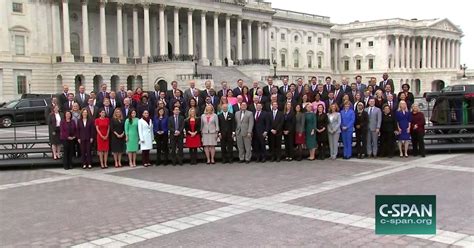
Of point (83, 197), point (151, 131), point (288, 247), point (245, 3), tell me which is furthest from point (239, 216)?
point (245, 3)

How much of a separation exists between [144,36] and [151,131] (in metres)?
48.5

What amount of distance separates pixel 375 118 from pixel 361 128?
1.85ft

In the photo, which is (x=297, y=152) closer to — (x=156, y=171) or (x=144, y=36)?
(x=156, y=171)

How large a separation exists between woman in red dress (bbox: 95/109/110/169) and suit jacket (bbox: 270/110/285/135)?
5.31 meters

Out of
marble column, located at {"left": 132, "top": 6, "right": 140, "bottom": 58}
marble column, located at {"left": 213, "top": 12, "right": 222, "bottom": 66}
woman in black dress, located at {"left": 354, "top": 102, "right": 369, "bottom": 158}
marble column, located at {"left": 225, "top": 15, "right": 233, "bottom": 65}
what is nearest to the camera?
woman in black dress, located at {"left": 354, "top": 102, "right": 369, "bottom": 158}

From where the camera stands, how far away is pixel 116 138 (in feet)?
53.1

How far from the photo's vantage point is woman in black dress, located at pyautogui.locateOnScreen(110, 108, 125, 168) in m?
16.2

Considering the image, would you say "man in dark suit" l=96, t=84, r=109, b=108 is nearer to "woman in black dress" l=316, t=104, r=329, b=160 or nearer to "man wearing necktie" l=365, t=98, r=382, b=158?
"woman in black dress" l=316, t=104, r=329, b=160

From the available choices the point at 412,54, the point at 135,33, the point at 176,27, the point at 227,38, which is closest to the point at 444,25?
the point at 412,54

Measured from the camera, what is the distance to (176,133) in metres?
16.4

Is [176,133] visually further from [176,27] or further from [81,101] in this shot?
[176,27]

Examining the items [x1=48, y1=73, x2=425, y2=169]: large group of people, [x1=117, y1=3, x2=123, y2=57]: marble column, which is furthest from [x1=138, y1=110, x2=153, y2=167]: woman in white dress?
[x1=117, y1=3, x2=123, y2=57]: marble column

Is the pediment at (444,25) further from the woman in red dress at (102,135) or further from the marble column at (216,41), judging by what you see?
the woman in red dress at (102,135)

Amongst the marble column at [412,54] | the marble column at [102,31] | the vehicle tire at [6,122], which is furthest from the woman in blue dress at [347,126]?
the marble column at [412,54]
